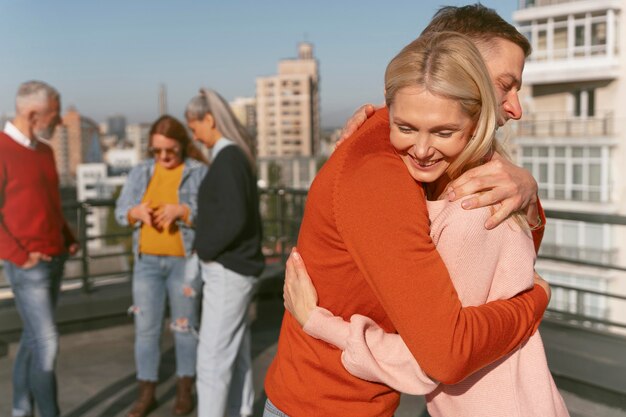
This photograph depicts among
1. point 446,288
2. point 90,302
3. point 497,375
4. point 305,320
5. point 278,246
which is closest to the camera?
point 446,288

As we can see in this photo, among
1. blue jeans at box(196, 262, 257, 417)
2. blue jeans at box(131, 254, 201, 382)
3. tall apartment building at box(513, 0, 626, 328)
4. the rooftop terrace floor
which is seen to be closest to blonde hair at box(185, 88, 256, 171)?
blue jeans at box(196, 262, 257, 417)

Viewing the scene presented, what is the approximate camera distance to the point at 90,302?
6.14 m

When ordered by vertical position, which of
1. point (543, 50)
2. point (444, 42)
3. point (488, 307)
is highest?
point (543, 50)

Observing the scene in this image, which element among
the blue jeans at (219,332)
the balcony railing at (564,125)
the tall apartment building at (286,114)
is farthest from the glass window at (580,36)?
the tall apartment building at (286,114)

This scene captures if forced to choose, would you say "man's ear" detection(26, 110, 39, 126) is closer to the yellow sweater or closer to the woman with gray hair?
the woman with gray hair

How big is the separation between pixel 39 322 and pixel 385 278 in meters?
2.75

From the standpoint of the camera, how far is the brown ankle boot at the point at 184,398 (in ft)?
14.2

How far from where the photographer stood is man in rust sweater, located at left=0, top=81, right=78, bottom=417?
368 cm

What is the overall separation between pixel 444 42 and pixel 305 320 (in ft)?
1.91

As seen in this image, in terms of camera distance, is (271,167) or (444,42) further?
(271,167)

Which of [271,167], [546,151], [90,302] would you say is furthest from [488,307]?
[271,167]

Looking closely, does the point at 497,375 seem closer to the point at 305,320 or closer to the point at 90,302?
the point at 305,320

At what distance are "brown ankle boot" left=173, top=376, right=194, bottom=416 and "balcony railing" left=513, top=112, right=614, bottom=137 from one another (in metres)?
33.6

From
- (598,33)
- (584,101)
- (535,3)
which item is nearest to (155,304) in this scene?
(584,101)
